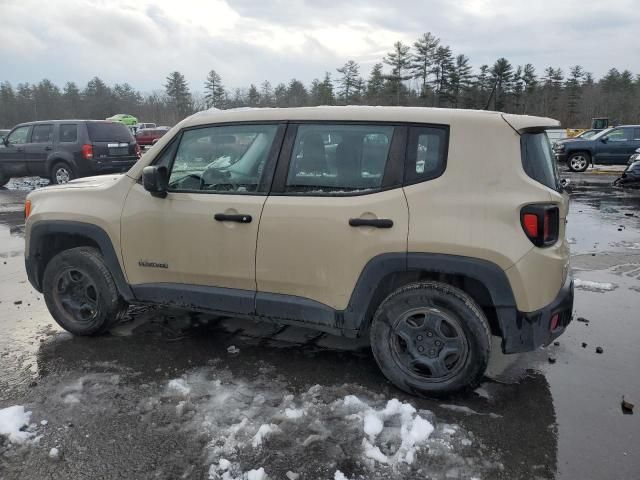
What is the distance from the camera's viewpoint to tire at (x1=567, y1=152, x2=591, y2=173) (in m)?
18.7

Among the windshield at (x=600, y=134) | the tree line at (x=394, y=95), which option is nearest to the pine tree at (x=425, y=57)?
the tree line at (x=394, y=95)

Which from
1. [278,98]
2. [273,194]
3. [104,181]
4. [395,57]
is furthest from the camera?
[278,98]

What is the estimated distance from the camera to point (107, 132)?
44.5ft

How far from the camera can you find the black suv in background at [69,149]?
1320 cm

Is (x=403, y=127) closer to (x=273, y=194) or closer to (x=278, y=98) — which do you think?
(x=273, y=194)

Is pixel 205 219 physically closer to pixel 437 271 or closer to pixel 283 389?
pixel 283 389

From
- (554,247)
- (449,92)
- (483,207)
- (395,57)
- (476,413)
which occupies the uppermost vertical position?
(395,57)

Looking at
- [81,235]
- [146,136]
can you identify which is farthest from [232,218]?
[146,136]

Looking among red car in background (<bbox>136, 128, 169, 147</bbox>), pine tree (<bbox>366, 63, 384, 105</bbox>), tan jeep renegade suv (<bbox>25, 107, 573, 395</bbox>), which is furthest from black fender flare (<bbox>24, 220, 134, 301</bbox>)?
pine tree (<bbox>366, 63, 384, 105</bbox>)

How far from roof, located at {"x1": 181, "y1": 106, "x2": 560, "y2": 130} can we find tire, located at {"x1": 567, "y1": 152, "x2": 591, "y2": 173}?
1750 cm

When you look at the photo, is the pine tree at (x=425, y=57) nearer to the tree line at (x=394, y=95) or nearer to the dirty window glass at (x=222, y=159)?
the tree line at (x=394, y=95)

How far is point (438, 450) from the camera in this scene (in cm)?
271

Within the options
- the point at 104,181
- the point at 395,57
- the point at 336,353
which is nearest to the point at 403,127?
the point at 336,353

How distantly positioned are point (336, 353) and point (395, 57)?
190 ft
